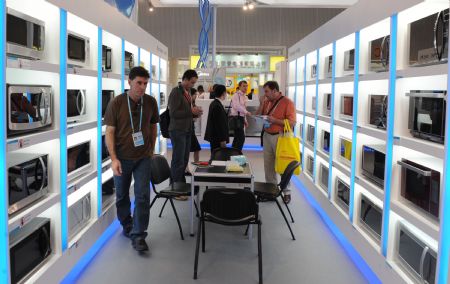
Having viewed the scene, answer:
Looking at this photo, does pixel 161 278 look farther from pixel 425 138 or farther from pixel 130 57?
pixel 130 57

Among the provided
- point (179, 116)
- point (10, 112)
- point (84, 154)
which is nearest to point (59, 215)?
point (84, 154)

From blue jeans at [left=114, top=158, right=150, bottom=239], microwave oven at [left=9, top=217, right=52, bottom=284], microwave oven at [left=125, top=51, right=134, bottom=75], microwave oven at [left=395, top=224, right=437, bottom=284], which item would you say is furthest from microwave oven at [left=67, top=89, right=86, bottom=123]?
microwave oven at [left=395, top=224, right=437, bottom=284]

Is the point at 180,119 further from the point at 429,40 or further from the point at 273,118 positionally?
the point at 429,40

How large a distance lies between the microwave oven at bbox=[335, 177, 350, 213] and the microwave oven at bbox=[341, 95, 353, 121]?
659 millimetres

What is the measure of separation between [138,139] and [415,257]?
2308 millimetres

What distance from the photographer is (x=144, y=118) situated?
3979mm

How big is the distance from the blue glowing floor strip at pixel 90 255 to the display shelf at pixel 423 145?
256cm

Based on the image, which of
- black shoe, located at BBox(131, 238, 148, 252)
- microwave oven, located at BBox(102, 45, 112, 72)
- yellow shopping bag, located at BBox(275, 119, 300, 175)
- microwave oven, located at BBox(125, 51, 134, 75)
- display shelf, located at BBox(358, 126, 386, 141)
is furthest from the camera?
yellow shopping bag, located at BBox(275, 119, 300, 175)

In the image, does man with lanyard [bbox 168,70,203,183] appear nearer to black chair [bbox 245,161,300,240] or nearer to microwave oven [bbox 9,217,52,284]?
black chair [bbox 245,161,300,240]

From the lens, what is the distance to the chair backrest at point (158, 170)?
459cm

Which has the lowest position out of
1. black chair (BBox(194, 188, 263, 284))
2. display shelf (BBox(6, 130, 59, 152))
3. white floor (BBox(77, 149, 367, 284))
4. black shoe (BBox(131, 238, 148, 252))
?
white floor (BBox(77, 149, 367, 284))

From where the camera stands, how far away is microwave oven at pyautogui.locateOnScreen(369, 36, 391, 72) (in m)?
3.48

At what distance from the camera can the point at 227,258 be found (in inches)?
154

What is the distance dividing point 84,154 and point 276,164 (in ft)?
7.87
